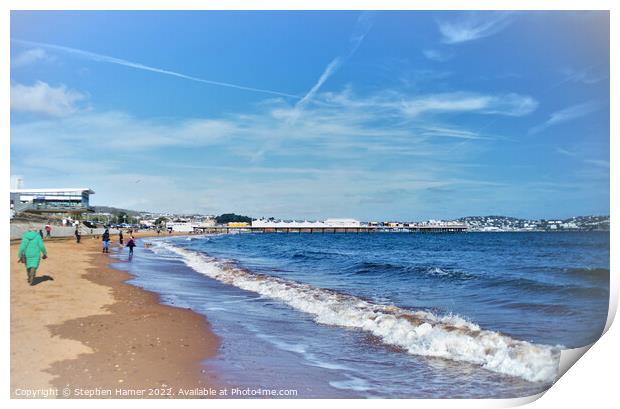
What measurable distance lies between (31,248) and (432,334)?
18.4ft

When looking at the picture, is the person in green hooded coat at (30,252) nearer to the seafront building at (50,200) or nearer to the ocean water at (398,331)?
the seafront building at (50,200)

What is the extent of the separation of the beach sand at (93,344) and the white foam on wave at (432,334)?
250cm

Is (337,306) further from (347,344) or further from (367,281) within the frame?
(367,281)

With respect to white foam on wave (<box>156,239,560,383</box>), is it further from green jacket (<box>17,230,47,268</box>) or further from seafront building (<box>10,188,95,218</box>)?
green jacket (<box>17,230,47,268</box>)

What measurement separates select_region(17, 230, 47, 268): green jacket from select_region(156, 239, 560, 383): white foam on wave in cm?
427

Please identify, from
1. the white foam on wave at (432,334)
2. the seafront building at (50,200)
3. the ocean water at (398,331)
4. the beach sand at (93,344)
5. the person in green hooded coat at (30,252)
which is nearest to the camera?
the beach sand at (93,344)

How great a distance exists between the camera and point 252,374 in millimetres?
5324

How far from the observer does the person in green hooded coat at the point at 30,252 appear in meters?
6.61

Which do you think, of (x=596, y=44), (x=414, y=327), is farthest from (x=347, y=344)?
(x=596, y=44)

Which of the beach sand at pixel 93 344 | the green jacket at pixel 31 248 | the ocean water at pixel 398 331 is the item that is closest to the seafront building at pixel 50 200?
the green jacket at pixel 31 248

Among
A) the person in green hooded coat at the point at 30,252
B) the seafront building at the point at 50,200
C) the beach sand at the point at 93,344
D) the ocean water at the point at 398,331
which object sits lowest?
the ocean water at the point at 398,331

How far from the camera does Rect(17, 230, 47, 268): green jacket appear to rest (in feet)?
21.8

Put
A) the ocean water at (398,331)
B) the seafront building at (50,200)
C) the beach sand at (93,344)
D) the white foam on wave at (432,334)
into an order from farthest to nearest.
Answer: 1. the seafront building at (50,200)
2. the white foam on wave at (432,334)
3. the ocean water at (398,331)
4. the beach sand at (93,344)

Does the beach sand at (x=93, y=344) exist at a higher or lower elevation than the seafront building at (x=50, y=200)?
lower
